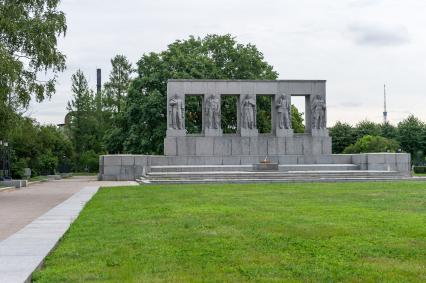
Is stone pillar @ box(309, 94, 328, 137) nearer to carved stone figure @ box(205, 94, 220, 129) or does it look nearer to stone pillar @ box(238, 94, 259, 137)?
stone pillar @ box(238, 94, 259, 137)

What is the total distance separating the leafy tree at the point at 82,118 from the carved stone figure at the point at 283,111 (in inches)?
1525

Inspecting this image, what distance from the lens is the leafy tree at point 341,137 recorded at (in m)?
85.2

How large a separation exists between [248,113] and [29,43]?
22671 millimetres

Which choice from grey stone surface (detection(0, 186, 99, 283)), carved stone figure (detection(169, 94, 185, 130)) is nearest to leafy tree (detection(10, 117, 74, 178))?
carved stone figure (detection(169, 94, 185, 130))

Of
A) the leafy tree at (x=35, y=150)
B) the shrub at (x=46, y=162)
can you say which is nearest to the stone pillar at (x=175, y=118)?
the leafy tree at (x=35, y=150)

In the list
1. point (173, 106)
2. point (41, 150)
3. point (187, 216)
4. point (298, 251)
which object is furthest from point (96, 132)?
point (298, 251)

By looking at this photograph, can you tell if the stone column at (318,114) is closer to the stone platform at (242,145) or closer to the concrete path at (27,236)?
the stone platform at (242,145)

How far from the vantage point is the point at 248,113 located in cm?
4675

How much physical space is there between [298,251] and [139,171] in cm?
3538

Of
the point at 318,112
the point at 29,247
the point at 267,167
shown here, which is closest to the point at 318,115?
the point at 318,112

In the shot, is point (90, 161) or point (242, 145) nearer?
point (242, 145)

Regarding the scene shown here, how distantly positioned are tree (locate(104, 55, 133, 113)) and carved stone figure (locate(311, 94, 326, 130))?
45414 mm

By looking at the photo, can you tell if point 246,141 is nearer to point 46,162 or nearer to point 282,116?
point 282,116

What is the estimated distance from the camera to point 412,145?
8625 cm
